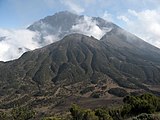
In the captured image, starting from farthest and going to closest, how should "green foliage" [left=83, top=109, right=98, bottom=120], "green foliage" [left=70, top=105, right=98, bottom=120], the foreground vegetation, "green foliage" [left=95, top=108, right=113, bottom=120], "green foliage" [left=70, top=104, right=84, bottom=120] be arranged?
"green foliage" [left=70, top=104, right=84, bottom=120] < "green foliage" [left=70, top=105, right=98, bottom=120] < "green foliage" [left=83, top=109, right=98, bottom=120] < "green foliage" [left=95, top=108, right=113, bottom=120] < the foreground vegetation

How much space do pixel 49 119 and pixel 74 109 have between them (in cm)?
1457

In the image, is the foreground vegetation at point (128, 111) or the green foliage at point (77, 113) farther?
the green foliage at point (77, 113)

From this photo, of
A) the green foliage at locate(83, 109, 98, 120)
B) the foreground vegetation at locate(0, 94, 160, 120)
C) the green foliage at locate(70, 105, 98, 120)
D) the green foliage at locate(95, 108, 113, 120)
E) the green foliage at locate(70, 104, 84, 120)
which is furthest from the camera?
the green foliage at locate(70, 104, 84, 120)

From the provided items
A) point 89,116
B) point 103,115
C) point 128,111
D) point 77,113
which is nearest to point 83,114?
point 77,113

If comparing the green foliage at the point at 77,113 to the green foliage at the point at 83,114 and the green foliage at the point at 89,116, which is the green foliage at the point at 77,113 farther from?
the green foliage at the point at 89,116

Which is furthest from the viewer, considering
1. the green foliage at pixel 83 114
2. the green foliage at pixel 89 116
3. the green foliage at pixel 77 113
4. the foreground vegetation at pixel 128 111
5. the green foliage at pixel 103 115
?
the green foliage at pixel 77 113

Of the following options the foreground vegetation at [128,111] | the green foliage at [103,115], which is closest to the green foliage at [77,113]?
the foreground vegetation at [128,111]

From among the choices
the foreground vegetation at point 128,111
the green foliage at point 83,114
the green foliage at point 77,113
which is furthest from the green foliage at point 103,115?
the green foliage at point 77,113

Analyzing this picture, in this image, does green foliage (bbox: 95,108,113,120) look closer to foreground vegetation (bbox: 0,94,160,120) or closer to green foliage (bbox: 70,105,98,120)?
foreground vegetation (bbox: 0,94,160,120)

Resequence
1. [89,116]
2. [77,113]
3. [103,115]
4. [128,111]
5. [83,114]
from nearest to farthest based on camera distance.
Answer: [128,111]
[103,115]
[89,116]
[83,114]
[77,113]

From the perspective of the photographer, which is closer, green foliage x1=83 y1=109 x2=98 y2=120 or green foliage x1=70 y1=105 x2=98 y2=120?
green foliage x1=83 y1=109 x2=98 y2=120

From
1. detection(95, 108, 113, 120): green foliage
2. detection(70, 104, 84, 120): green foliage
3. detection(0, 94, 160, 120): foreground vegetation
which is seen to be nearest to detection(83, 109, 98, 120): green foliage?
detection(0, 94, 160, 120): foreground vegetation

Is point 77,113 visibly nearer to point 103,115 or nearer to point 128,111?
point 103,115

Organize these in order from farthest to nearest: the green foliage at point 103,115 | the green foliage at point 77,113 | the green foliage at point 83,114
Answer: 1. the green foliage at point 77,113
2. the green foliage at point 83,114
3. the green foliage at point 103,115
